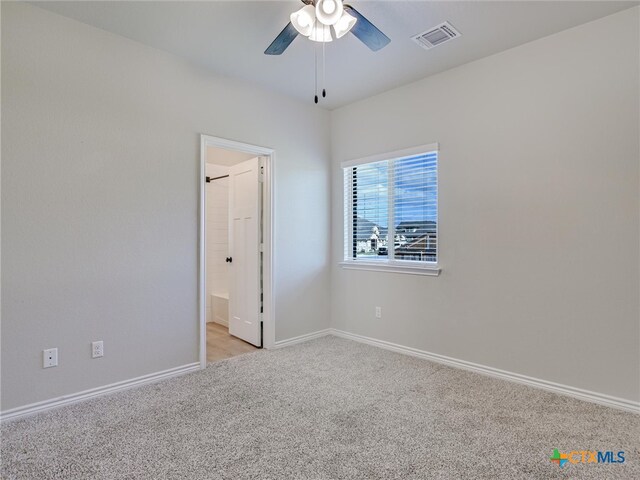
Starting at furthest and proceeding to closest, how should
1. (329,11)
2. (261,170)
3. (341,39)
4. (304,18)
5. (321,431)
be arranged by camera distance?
(261,170) < (341,39) < (321,431) < (304,18) < (329,11)

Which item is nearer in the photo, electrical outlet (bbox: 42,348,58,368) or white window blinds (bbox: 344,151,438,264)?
electrical outlet (bbox: 42,348,58,368)

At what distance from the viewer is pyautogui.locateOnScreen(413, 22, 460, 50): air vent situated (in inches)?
101

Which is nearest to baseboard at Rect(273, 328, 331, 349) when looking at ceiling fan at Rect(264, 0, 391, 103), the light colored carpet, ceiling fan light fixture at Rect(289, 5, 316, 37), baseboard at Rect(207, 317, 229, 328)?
the light colored carpet

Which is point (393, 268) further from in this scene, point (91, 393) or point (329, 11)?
point (91, 393)

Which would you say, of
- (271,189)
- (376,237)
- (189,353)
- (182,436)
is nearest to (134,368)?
(189,353)

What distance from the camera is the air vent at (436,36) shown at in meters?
2.57

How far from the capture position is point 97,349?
8.54 feet

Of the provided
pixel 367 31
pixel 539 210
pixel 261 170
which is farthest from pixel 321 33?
pixel 539 210

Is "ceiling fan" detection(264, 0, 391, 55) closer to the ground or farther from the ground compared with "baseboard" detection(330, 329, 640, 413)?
farther from the ground

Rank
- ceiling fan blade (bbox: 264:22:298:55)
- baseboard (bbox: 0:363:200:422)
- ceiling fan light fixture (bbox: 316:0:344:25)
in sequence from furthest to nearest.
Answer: baseboard (bbox: 0:363:200:422) < ceiling fan blade (bbox: 264:22:298:55) < ceiling fan light fixture (bbox: 316:0:344:25)

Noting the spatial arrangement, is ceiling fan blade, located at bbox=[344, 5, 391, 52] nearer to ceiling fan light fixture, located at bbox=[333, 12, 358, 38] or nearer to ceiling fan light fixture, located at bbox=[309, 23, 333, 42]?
ceiling fan light fixture, located at bbox=[333, 12, 358, 38]

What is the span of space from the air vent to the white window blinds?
3.10ft

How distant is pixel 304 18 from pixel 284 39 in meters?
0.23

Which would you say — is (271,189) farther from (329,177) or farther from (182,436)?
(182,436)
